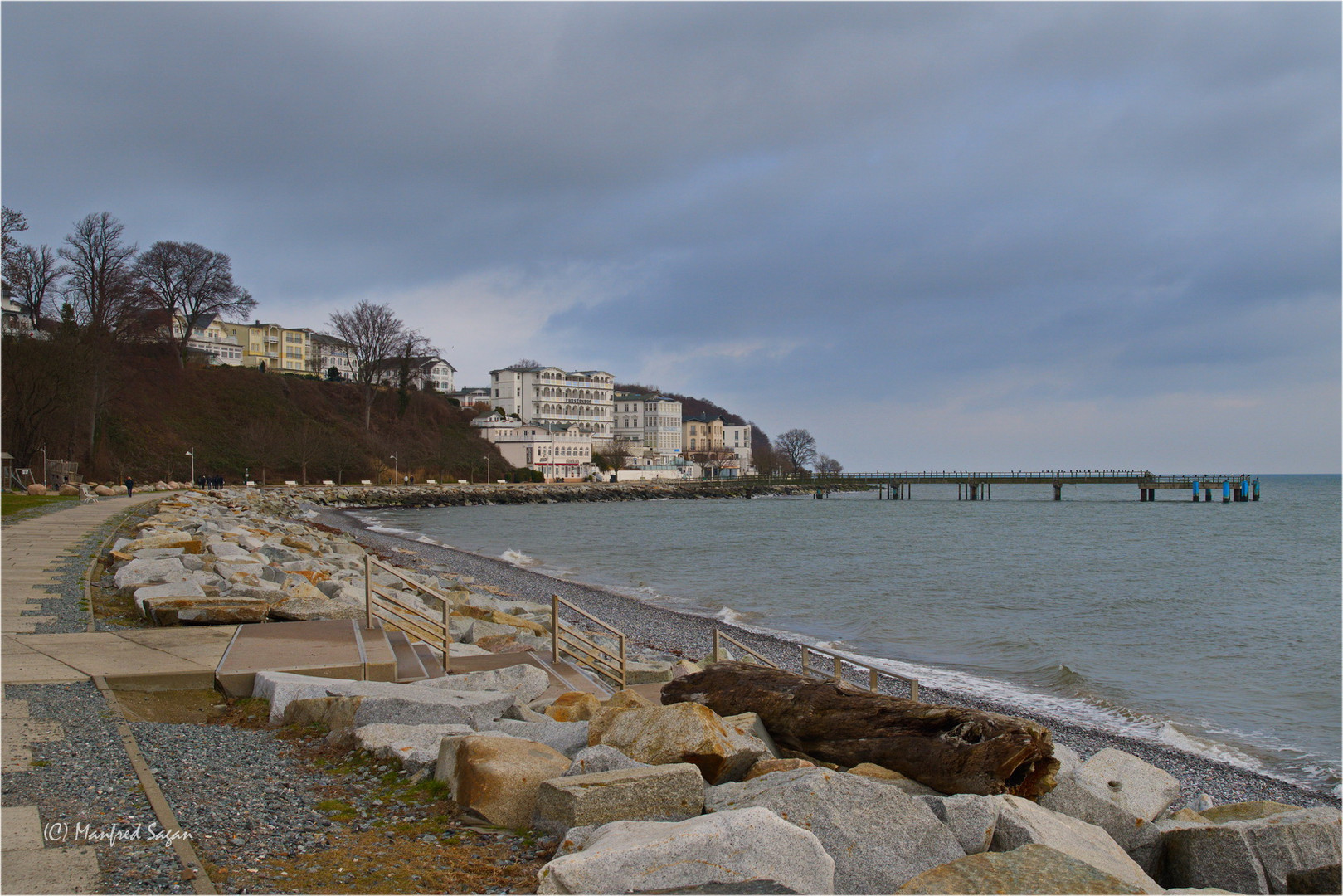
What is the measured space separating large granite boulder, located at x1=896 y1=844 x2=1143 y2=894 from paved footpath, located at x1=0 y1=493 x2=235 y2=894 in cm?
322

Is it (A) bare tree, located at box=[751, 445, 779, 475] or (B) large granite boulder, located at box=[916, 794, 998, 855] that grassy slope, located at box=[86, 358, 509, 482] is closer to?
(A) bare tree, located at box=[751, 445, 779, 475]

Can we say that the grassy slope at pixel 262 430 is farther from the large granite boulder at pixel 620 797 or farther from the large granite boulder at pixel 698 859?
the large granite boulder at pixel 698 859

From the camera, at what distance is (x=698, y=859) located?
149 inches

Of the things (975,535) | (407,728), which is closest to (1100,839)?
(407,728)

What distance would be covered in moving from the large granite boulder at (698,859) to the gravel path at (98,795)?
1.69m

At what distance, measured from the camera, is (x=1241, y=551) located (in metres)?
45.3

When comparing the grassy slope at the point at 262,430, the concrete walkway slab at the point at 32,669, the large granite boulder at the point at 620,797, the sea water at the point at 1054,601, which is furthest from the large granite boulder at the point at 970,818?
the grassy slope at the point at 262,430

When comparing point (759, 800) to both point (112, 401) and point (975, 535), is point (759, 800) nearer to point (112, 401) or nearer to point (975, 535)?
point (975, 535)

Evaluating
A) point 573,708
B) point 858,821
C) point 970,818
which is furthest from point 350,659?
point 970,818

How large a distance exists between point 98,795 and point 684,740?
3.26 m

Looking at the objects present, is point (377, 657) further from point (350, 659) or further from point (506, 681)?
point (506, 681)

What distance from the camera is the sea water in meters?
Answer: 14.7

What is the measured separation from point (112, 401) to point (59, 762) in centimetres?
8895

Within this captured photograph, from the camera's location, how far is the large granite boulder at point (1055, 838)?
475 cm
